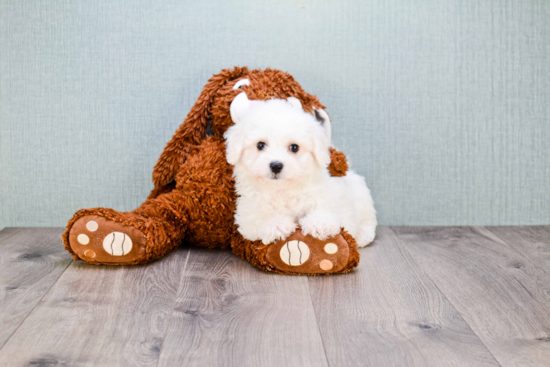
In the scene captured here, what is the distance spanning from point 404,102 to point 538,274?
0.71 metres

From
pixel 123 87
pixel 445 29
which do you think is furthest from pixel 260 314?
pixel 445 29

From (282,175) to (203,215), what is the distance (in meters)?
0.32

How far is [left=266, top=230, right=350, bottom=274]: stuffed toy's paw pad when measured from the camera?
50.0 inches

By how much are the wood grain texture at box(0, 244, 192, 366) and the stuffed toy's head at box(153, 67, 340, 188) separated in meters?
0.35

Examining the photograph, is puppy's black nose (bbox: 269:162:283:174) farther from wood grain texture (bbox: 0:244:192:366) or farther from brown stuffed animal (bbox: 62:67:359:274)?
wood grain texture (bbox: 0:244:192:366)

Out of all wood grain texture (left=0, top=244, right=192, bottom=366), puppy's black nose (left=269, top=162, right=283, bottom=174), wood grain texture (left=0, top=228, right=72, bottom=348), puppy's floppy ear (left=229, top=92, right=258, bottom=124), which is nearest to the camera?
wood grain texture (left=0, top=244, right=192, bottom=366)

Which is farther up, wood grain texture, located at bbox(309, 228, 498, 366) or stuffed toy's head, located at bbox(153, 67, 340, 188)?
stuffed toy's head, located at bbox(153, 67, 340, 188)

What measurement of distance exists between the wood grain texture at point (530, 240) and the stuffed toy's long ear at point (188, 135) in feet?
3.39

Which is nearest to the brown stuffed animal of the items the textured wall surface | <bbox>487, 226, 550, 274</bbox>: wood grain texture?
the textured wall surface

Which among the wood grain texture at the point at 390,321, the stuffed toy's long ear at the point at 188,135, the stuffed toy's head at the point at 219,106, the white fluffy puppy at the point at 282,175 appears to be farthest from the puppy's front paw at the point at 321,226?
the stuffed toy's long ear at the point at 188,135

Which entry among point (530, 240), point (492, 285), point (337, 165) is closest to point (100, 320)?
point (337, 165)

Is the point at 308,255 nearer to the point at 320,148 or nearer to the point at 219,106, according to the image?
the point at 320,148

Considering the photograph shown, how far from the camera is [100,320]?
1.02 metres

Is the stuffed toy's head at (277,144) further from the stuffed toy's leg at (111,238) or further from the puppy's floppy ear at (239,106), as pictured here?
the stuffed toy's leg at (111,238)
